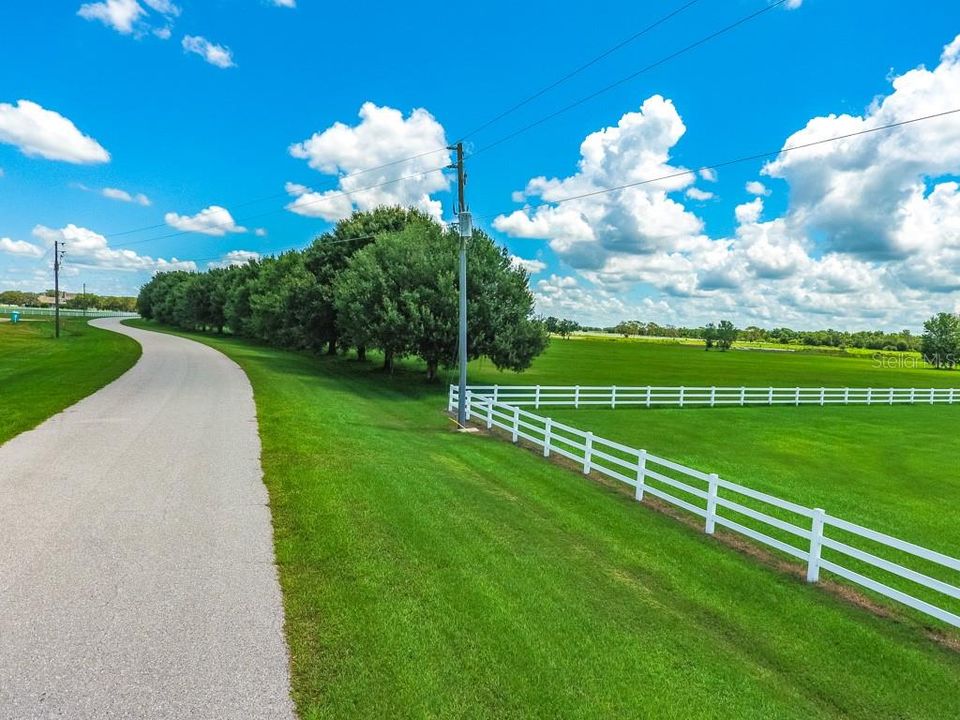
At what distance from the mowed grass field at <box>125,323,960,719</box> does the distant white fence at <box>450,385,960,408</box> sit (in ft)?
44.3

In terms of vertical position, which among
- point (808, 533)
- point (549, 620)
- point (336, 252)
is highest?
point (336, 252)

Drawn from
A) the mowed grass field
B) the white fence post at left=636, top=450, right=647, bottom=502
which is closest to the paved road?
the mowed grass field

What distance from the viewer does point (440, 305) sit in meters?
27.2

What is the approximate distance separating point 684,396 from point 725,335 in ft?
385

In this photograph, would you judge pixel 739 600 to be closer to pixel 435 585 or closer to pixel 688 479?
pixel 435 585

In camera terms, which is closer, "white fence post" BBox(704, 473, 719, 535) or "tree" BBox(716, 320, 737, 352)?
"white fence post" BBox(704, 473, 719, 535)

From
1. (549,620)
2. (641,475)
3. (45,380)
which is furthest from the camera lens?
(45,380)

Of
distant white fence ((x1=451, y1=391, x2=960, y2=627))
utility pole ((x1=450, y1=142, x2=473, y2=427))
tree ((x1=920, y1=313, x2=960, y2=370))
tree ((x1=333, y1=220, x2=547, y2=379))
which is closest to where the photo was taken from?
distant white fence ((x1=451, y1=391, x2=960, y2=627))

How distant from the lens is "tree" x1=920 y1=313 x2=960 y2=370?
322 ft

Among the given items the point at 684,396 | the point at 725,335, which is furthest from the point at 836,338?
the point at 684,396

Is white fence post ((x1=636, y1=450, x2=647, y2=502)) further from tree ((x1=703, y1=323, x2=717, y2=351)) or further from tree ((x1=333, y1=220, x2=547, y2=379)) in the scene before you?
tree ((x1=703, y1=323, x2=717, y2=351))

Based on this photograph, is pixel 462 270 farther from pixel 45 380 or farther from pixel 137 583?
pixel 45 380

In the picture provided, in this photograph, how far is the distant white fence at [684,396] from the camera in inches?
1003

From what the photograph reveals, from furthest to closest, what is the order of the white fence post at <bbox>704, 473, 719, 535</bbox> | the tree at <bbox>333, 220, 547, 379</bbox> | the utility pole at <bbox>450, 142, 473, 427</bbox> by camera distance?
the tree at <bbox>333, 220, 547, 379</bbox>, the utility pole at <bbox>450, 142, 473, 427</bbox>, the white fence post at <bbox>704, 473, 719, 535</bbox>
